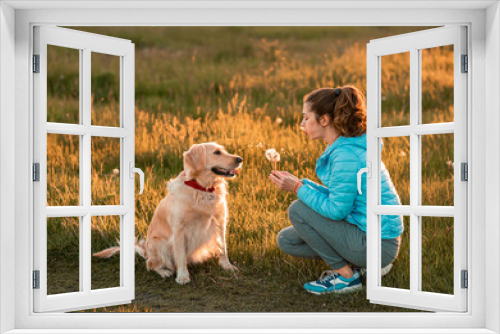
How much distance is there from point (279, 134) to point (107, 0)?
2.69m

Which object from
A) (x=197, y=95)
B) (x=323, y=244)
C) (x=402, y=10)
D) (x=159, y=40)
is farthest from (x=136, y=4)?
(x=159, y=40)

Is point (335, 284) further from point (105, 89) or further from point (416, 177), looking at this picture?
point (105, 89)

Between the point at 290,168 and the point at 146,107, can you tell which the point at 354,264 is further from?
the point at 146,107

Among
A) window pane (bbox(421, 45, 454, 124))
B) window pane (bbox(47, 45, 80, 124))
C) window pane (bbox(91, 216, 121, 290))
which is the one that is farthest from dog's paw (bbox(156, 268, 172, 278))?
window pane (bbox(421, 45, 454, 124))

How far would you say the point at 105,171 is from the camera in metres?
4.49

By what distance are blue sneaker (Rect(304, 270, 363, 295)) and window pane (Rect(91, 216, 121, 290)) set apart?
4.36 ft

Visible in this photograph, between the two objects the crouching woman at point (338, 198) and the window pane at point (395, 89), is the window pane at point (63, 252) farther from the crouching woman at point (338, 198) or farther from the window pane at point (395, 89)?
the window pane at point (395, 89)

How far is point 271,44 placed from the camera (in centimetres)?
655

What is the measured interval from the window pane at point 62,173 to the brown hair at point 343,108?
2.00m

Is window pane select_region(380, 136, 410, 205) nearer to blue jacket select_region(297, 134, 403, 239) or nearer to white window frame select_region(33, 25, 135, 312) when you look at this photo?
blue jacket select_region(297, 134, 403, 239)

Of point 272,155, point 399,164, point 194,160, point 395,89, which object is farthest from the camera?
point 395,89

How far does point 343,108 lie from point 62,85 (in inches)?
153

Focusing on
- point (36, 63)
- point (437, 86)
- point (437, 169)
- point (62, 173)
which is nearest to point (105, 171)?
point (62, 173)

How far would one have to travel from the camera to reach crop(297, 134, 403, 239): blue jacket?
260cm
